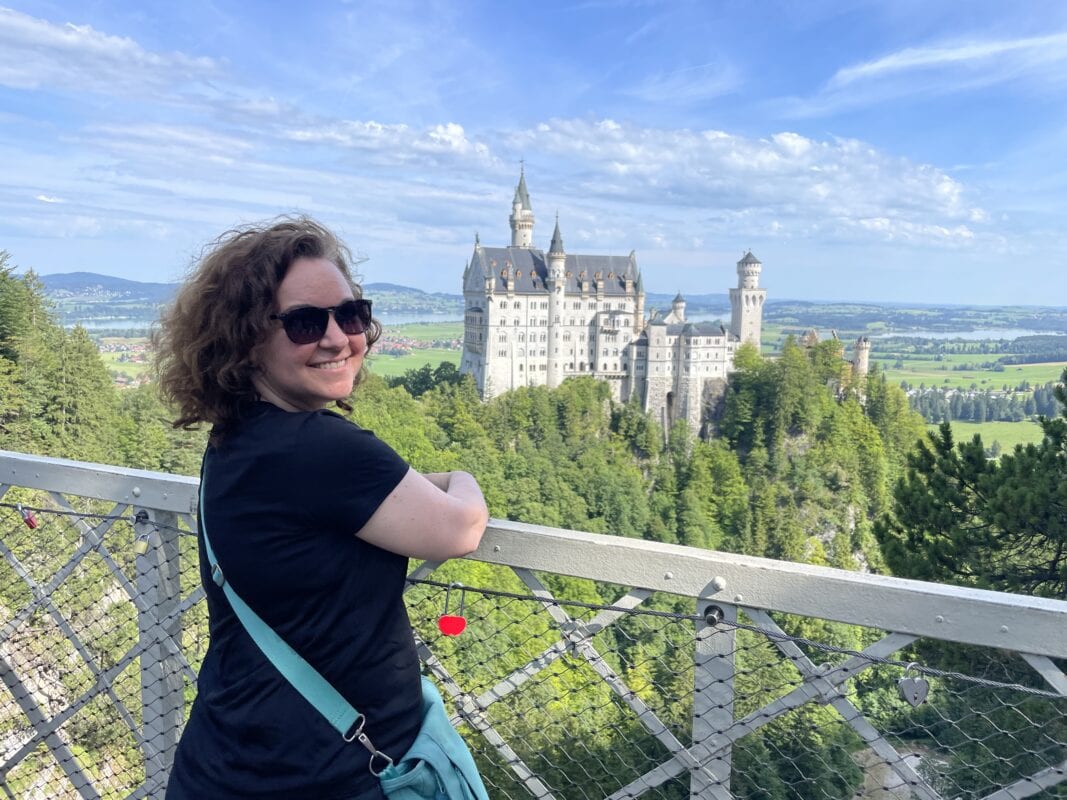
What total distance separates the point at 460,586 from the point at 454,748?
1.44ft

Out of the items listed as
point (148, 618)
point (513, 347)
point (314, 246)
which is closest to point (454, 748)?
point (314, 246)

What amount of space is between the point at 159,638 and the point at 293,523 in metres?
1.15

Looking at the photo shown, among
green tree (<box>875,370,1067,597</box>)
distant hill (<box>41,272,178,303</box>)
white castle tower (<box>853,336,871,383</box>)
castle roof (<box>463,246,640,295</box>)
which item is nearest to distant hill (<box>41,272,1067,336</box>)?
distant hill (<box>41,272,178,303</box>)

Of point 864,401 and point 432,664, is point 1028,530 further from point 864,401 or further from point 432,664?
point 864,401

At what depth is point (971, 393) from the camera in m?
62.7

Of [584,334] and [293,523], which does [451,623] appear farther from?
[584,334]

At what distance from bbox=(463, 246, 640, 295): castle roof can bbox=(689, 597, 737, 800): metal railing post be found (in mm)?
51289

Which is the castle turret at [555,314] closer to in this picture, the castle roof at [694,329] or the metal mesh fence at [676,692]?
the castle roof at [694,329]

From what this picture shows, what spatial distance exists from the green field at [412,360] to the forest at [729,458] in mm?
5717

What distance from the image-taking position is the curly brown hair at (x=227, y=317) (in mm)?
1550

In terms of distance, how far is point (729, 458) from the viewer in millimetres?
43250

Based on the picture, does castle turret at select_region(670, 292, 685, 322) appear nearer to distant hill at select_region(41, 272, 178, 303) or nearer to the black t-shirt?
distant hill at select_region(41, 272, 178, 303)

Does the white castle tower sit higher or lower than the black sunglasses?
lower

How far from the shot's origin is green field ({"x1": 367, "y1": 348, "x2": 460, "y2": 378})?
199ft
